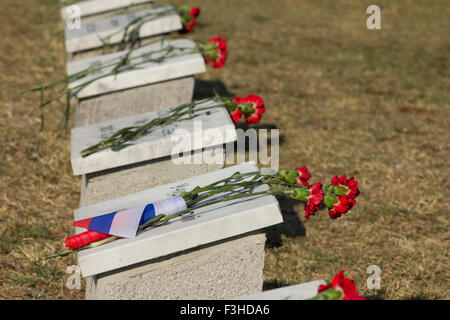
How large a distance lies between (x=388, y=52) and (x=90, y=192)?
14.9ft

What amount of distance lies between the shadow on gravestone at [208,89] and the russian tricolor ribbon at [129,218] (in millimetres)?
2931

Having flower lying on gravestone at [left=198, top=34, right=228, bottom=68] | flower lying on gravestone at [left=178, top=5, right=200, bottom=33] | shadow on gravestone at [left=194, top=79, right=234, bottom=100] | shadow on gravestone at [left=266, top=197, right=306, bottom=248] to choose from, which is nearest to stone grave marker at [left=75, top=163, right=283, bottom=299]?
shadow on gravestone at [left=266, top=197, right=306, bottom=248]

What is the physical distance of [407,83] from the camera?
5590 mm

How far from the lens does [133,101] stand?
372 cm

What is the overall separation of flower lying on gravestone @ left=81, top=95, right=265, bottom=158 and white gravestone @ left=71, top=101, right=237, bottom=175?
3cm

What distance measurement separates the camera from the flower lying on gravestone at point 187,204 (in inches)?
83.9

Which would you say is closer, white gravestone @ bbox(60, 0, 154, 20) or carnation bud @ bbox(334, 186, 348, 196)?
carnation bud @ bbox(334, 186, 348, 196)

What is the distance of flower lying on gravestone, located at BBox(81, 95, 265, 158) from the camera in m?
2.82

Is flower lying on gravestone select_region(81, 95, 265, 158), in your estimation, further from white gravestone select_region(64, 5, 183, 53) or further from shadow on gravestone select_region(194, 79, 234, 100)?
shadow on gravestone select_region(194, 79, 234, 100)

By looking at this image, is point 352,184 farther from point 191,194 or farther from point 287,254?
point 287,254

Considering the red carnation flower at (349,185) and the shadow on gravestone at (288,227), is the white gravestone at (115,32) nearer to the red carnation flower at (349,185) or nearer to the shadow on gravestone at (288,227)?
the shadow on gravestone at (288,227)

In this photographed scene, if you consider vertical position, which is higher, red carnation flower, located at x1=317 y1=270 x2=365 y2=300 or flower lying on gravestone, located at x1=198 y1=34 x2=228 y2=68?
flower lying on gravestone, located at x1=198 y1=34 x2=228 y2=68

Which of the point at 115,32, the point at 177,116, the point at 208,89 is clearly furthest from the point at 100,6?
the point at 177,116

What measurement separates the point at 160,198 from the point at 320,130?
2.44m
